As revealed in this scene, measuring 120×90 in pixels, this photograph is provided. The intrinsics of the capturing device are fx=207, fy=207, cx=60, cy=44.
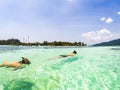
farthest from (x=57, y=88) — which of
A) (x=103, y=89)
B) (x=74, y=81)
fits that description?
(x=103, y=89)

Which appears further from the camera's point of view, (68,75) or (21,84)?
(68,75)

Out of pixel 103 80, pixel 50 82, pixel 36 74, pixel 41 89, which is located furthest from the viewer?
pixel 36 74

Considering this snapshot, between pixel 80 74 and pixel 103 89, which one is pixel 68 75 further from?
pixel 103 89

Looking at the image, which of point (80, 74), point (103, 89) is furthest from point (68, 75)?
point (103, 89)

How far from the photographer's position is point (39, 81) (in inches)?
450

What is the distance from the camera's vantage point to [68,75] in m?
13.1

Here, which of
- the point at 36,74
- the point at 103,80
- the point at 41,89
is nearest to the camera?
the point at 41,89

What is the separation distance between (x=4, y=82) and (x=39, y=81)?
1916mm

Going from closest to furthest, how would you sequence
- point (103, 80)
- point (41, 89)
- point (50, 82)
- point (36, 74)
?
point (41, 89) → point (50, 82) → point (103, 80) → point (36, 74)

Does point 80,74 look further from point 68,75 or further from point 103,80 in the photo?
point 103,80

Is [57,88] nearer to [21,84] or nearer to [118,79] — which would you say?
[21,84]

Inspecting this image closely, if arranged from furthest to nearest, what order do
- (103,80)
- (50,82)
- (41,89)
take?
(103,80) → (50,82) → (41,89)

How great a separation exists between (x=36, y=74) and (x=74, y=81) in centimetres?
263

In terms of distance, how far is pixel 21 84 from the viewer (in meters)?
10.8
